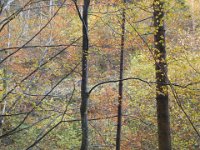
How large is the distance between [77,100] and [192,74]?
492 cm

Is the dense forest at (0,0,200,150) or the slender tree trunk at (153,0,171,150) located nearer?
the slender tree trunk at (153,0,171,150)

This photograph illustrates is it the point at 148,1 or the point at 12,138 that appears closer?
the point at 148,1

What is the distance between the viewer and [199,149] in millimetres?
9000

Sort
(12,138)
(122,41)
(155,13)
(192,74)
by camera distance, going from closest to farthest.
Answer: (155,13) < (122,41) < (192,74) < (12,138)

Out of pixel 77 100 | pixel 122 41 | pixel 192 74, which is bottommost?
pixel 77 100

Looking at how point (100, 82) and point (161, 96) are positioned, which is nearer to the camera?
point (161, 96)

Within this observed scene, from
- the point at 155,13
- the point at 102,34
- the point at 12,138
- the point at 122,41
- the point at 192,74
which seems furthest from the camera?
the point at 12,138

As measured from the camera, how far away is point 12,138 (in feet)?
39.3

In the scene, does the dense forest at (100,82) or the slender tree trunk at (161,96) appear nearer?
the slender tree trunk at (161,96)

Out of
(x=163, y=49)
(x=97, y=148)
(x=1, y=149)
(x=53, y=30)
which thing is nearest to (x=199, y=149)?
(x=97, y=148)

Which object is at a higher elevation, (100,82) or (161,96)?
(100,82)

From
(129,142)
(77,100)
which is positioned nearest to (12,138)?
(77,100)

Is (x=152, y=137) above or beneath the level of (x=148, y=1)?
beneath

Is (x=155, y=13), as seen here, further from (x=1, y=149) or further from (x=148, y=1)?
(x=1, y=149)
